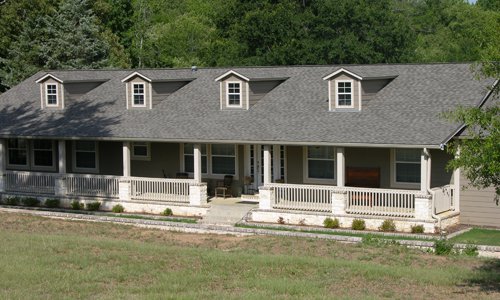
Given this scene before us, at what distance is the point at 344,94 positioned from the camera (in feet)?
93.9

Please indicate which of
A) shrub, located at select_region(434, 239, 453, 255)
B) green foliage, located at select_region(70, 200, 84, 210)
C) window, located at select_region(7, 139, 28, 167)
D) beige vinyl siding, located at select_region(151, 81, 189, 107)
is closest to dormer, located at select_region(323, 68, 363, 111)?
shrub, located at select_region(434, 239, 453, 255)

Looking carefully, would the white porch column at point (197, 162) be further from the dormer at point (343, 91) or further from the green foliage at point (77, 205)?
the green foliage at point (77, 205)

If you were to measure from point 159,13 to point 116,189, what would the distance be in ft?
186

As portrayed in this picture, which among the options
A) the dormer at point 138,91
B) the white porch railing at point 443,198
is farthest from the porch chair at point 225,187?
the white porch railing at point 443,198

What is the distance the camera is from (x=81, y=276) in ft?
56.3

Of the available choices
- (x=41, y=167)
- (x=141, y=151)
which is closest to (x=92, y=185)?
(x=141, y=151)

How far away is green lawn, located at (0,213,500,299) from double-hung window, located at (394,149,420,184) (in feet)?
16.2

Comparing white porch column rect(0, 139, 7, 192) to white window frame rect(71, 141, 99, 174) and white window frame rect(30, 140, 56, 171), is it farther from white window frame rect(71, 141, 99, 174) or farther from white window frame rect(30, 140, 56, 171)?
white window frame rect(71, 141, 99, 174)

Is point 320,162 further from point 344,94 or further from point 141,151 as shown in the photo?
point 141,151

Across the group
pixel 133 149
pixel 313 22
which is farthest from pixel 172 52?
pixel 133 149

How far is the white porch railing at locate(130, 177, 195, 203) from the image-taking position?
30.2 meters

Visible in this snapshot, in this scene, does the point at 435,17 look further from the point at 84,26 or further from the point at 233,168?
the point at 233,168

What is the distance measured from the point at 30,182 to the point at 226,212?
33.1 feet

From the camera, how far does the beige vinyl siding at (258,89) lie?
31.2 meters
